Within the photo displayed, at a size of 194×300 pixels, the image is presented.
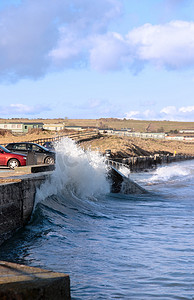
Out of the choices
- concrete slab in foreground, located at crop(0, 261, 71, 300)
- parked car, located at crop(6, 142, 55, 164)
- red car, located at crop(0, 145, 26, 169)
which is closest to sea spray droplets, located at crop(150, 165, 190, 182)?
parked car, located at crop(6, 142, 55, 164)

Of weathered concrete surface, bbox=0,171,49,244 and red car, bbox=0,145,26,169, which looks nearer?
weathered concrete surface, bbox=0,171,49,244

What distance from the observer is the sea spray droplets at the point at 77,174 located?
19302 millimetres

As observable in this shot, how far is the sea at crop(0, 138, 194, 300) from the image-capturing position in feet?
23.9

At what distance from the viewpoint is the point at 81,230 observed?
12.5 meters

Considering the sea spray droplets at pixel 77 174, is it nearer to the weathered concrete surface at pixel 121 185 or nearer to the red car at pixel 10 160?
the weathered concrete surface at pixel 121 185

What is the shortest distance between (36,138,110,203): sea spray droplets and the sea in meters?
0.15

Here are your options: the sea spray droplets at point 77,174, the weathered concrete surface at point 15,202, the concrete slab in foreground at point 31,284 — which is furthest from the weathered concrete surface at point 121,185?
the concrete slab in foreground at point 31,284

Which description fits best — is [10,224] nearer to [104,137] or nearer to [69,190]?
[69,190]

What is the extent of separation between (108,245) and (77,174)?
12.0m

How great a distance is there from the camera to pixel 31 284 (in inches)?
181

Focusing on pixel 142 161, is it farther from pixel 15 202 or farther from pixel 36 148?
pixel 15 202

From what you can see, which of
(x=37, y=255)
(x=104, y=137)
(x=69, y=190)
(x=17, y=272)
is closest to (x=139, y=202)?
(x=69, y=190)

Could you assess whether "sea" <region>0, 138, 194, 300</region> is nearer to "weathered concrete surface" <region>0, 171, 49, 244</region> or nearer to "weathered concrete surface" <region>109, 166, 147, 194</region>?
"weathered concrete surface" <region>0, 171, 49, 244</region>

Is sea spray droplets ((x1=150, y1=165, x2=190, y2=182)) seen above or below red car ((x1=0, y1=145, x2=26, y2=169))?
below
